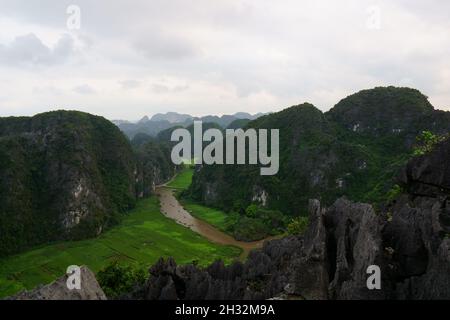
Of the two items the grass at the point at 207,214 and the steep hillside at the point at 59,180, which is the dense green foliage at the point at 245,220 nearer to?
the grass at the point at 207,214

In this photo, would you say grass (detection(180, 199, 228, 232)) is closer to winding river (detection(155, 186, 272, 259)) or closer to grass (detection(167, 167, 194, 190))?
winding river (detection(155, 186, 272, 259))

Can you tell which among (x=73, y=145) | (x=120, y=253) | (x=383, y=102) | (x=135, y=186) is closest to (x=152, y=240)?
(x=120, y=253)

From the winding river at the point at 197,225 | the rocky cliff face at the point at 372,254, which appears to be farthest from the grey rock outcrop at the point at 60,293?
the winding river at the point at 197,225

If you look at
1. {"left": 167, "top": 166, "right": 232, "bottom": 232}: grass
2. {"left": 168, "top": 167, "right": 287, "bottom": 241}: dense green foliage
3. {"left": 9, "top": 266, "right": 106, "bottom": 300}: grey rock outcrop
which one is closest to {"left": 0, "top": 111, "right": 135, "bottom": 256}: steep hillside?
{"left": 167, "top": 166, "right": 232, "bottom": 232}: grass
